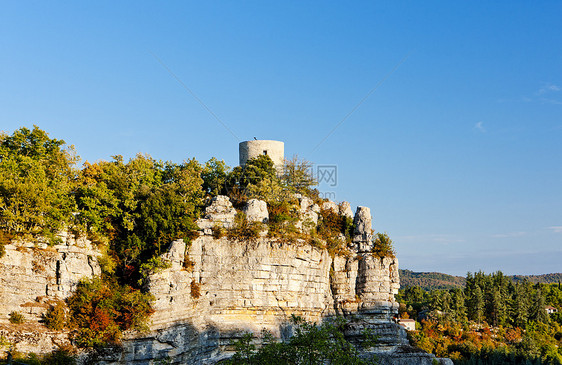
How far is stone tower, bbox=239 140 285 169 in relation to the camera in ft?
138

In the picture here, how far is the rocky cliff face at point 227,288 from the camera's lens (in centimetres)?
2744

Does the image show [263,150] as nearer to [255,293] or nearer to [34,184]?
[255,293]

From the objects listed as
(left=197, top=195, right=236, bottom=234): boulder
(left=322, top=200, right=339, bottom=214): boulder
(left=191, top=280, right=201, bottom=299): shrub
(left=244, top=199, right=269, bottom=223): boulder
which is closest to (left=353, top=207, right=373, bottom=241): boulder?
(left=322, top=200, right=339, bottom=214): boulder

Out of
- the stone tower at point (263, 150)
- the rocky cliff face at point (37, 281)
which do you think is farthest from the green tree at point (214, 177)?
the rocky cliff face at point (37, 281)

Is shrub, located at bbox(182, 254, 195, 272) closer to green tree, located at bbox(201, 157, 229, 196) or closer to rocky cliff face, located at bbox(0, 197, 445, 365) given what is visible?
rocky cliff face, located at bbox(0, 197, 445, 365)

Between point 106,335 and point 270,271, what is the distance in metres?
10.0

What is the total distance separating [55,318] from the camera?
1048 inches

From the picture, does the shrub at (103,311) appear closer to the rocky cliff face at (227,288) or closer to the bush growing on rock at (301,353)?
the rocky cliff face at (227,288)

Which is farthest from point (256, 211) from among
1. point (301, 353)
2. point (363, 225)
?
point (301, 353)

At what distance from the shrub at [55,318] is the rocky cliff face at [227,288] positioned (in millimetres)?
422

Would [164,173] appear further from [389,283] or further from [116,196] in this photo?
[389,283]

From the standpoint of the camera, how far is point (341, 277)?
122 ft

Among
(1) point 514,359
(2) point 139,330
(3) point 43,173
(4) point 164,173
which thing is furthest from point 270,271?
(1) point 514,359

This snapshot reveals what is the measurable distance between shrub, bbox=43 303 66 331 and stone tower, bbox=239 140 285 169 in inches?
752
